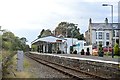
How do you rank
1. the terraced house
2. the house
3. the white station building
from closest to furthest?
the white station building → the house → the terraced house

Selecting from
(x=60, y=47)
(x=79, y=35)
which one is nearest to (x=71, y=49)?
(x=60, y=47)

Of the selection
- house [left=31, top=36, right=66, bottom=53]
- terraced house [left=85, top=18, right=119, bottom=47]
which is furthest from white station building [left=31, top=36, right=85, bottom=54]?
terraced house [left=85, top=18, right=119, bottom=47]

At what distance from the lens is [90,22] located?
114 m

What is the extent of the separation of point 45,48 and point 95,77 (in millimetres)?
66197

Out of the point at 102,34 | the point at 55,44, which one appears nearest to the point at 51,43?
the point at 55,44

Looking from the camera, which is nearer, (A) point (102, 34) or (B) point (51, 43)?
(B) point (51, 43)

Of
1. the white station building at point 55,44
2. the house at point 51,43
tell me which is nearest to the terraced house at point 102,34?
the white station building at point 55,44

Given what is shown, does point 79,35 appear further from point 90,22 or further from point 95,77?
point 95,77

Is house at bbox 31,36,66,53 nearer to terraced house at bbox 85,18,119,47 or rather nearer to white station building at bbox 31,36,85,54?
white station building at bbox 31,36,85,54

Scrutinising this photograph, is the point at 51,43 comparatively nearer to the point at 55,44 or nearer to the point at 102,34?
the point at 55,44

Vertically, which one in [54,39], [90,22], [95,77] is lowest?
[95,77]

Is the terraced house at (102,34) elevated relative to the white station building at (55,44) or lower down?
elevated

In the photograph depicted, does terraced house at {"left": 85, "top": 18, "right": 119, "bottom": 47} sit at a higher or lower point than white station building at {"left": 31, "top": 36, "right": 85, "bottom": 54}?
higher

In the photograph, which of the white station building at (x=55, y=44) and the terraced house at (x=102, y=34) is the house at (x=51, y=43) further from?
the terraced house at (x=102, y=34)
